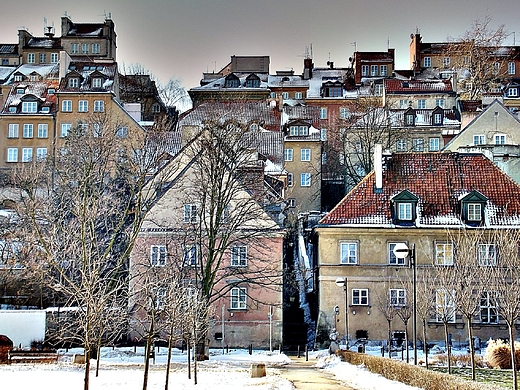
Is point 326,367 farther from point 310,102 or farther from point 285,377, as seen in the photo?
point 310,102

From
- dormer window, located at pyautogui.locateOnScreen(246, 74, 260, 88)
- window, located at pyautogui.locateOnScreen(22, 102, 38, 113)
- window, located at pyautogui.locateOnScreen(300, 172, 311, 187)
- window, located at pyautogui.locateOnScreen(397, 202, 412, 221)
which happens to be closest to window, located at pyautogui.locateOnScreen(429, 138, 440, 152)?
window, located at pyautogui.locateOnScreen(300, 172, 311, 187)

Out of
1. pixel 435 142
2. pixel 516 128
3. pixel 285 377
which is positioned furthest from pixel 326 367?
pixel 435 142

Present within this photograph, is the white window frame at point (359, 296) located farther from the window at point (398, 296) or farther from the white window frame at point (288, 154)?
the white window frame at point (288, 154)

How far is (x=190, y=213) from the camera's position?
165 feet

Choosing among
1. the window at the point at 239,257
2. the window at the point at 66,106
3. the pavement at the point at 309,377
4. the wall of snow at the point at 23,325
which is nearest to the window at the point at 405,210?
the window at the point at 239,257

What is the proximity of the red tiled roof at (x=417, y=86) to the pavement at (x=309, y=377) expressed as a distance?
156 ft

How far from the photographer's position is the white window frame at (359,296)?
50.2 metres

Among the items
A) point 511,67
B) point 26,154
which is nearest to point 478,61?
point 511,67

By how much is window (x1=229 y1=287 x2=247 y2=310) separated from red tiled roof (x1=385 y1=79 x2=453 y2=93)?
40.1m

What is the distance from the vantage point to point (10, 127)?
84.6 meters

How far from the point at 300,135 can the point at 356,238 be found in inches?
1117

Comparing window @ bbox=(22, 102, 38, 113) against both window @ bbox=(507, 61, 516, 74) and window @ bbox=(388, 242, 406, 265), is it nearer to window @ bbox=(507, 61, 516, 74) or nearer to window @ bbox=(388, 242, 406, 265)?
window @ bbox=(388, 242, 406, 265)

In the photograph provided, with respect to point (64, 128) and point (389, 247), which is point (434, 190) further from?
point (64, 128)

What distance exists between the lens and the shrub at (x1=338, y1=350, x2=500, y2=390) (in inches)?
905
